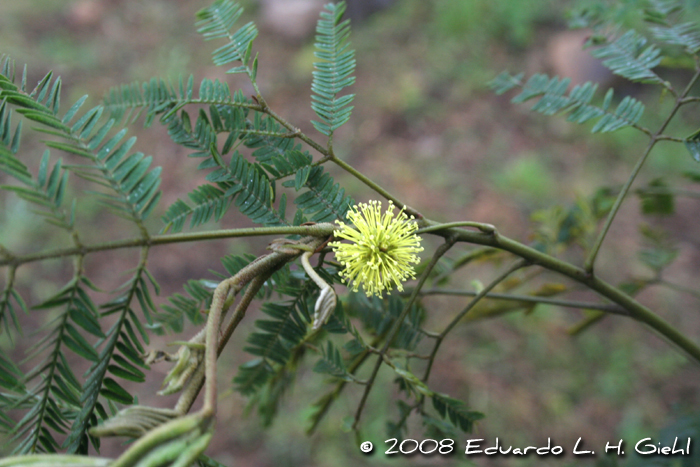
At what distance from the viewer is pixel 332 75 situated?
0.64 metres

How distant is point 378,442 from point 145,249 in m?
1.36

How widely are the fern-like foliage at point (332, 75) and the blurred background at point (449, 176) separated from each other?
58cm

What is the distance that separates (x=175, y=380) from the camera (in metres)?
0.42

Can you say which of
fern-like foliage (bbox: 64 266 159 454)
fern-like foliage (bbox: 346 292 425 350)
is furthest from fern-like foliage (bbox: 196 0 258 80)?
fern-like foliage (bbox: 346 292 425 350)

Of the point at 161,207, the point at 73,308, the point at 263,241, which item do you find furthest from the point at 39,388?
the point at 161,207

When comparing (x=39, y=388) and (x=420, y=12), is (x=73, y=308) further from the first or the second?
(x=420, y=12)

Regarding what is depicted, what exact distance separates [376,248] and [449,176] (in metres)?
1.86

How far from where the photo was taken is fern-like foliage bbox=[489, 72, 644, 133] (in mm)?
733

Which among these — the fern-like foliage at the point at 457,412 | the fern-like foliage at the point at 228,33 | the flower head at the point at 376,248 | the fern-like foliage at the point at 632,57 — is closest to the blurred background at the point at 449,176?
the fern-like foliage at the point at 632,57

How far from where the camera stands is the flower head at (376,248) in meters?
0.58

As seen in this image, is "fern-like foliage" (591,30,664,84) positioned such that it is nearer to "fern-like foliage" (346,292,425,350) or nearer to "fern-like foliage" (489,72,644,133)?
"fern-like foliage" (489,72,644,133)

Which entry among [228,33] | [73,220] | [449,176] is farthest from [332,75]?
[449,176]

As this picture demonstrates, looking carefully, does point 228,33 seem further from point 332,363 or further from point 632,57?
point 632,57

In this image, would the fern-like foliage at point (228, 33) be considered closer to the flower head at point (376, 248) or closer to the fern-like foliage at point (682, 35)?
the flower head at point (376, 248)
